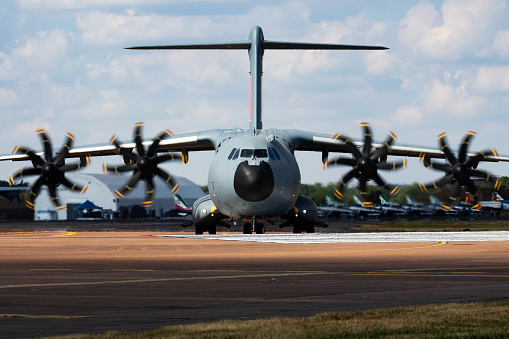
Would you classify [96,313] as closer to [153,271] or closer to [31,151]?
[153,271]

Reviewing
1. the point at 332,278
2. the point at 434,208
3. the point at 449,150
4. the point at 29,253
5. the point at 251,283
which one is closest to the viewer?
the point at 251,283

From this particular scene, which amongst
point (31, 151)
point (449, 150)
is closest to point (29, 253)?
point (31, 151)

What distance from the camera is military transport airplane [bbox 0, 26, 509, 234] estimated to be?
42031mm

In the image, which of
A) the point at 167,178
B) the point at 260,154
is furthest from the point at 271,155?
the point at 167,178

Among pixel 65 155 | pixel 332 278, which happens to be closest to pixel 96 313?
pixel 332 278

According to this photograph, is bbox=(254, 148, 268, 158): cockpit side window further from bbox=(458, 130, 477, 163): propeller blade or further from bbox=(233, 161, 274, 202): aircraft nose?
bbox=(458, 130, 477, 163): propeller blade

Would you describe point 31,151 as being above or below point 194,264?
above

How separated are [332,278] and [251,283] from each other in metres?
1.94

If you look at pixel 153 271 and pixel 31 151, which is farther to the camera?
pixel 31 151

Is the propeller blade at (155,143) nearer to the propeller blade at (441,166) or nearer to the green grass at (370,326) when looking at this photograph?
the propeller blade at (441,166)

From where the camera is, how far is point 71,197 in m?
129

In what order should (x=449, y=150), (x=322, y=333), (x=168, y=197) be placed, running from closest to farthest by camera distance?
(x=322, y=333), (x=449, y=150), (x=168, y=197)

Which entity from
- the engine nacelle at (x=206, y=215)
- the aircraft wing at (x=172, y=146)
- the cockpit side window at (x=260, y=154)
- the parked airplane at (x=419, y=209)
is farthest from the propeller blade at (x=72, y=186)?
the parked airplane at (x=419, y=209)

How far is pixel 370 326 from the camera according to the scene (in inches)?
411
